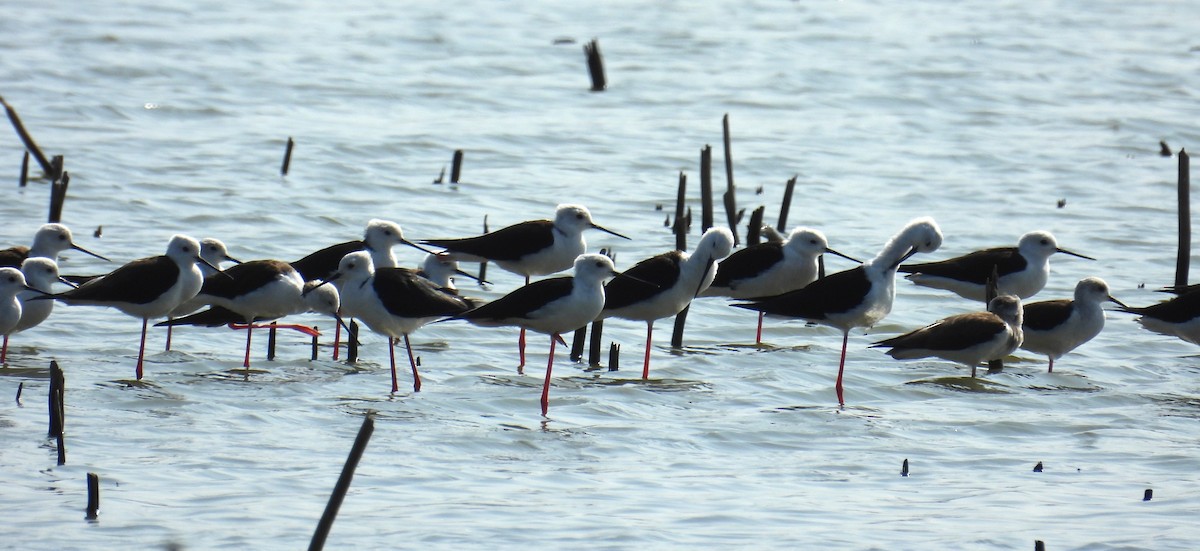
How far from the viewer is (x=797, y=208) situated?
62.6 ft

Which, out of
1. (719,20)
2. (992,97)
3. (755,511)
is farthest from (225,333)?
(719,20)

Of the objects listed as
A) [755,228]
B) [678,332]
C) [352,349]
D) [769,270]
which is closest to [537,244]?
[678,332]

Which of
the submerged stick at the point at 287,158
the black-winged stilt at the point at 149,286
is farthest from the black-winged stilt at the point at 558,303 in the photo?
the submerged stick at the point at 287,158

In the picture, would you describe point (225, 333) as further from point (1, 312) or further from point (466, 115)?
point (466, 115)

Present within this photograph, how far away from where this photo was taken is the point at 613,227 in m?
17.8

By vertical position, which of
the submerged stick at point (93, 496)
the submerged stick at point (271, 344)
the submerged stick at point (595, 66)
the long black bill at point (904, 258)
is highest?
the submerged stick at point (595, 66)

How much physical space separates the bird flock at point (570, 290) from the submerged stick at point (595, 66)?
13214 millimetres

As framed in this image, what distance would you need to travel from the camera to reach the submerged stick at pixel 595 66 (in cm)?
2616

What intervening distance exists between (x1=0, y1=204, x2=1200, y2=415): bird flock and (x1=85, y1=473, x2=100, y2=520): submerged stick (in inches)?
128

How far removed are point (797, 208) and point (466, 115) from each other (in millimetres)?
7475

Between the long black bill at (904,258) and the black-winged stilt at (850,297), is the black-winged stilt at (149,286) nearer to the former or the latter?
the black-winged stilt at (850,297)

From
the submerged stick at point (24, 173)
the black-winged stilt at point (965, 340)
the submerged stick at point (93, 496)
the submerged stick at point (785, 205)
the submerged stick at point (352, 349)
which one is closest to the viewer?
the submerged stick at point (93, 496)

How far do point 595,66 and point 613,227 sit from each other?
911 cm

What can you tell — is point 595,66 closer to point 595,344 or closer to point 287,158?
point 287,158
